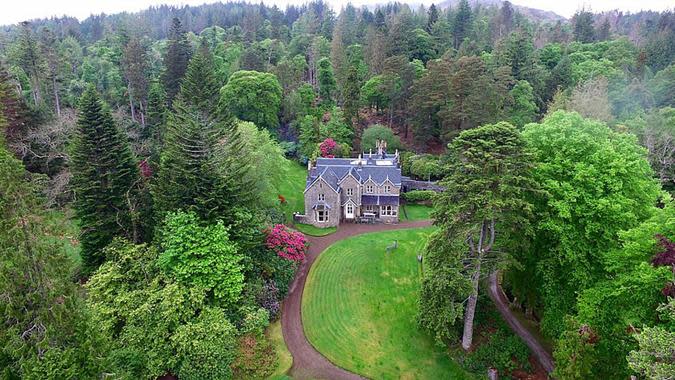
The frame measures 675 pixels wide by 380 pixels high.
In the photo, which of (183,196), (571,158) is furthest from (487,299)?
(183,196)

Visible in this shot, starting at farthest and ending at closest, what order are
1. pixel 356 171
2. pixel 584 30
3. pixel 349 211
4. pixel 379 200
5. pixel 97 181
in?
pixel 584 30 < pixel 356 171 < pixel 379 200 < pixel 349 211 < pixel 97 181

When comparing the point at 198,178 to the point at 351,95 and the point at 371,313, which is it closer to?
the point at 371,313

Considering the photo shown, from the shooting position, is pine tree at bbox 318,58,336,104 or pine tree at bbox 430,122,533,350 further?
pine tree at bbox 318,58,336,104

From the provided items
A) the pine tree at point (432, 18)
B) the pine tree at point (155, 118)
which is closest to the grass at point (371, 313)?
the pine tree at point (155, 118)

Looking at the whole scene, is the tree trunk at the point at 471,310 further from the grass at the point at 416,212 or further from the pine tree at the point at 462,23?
the pine tree at the point at 462,23

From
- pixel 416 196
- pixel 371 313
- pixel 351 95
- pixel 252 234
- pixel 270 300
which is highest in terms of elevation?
pixel 351 95

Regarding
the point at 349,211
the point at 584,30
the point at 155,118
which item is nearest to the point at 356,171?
the point at 349,211

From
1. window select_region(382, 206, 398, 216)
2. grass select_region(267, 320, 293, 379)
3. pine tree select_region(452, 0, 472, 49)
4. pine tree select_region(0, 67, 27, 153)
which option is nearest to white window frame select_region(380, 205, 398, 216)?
window select_region(382, 206, 398, 216)

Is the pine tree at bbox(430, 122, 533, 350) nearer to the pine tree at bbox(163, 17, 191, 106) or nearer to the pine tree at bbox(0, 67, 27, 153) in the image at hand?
the pine tree at bbox(0, 67, 27, 153)
